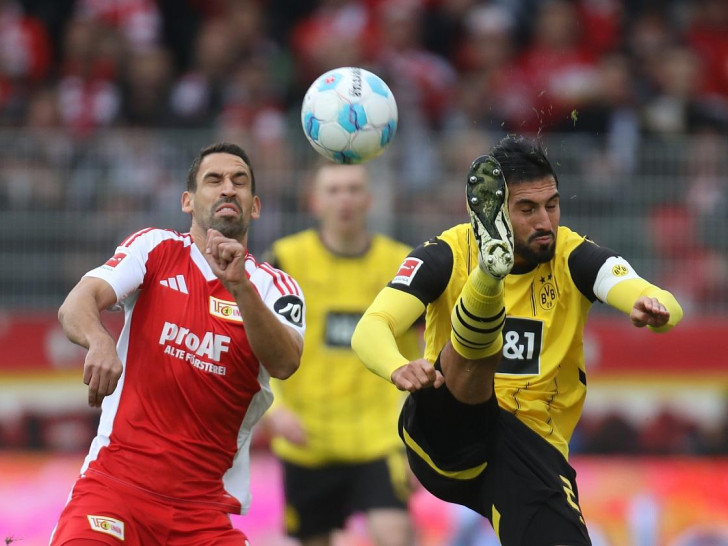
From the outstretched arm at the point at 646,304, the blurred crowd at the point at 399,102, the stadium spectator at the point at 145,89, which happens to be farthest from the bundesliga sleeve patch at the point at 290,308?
the stadium spectator at the point at 145,89

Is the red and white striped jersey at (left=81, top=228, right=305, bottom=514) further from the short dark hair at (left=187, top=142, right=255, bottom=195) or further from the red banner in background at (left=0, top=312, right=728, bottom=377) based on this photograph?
the red banner in background at (left=0, top=312, right=728, bottom=377)

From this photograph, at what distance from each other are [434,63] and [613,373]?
372 centimetres

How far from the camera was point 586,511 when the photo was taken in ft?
32.9

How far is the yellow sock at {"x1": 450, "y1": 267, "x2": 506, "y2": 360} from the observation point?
533cm

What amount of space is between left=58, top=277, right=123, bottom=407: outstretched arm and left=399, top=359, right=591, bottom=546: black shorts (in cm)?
143

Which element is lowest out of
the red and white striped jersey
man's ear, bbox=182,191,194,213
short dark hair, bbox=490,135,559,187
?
the red and white striped jersey

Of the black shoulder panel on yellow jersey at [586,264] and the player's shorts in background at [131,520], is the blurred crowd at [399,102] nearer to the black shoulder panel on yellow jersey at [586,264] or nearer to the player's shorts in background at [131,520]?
the black shoulder panel on yellow jersey at [586,264]

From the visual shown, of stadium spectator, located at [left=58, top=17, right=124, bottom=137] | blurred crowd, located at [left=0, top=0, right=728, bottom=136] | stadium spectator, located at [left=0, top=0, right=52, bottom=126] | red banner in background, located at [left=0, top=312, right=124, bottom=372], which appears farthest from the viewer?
stadium spectator, located at [left=0, top=0, right=52, bottom=126]

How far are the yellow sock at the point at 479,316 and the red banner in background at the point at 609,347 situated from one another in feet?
19.6

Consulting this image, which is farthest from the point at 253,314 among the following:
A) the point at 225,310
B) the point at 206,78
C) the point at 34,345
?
the point at 206,78

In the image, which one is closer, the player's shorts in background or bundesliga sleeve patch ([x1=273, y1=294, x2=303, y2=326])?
the player's shorts in background

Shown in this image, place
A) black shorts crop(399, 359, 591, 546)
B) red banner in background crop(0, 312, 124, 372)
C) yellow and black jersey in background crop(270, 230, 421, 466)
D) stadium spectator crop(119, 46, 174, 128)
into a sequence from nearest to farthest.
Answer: black shorts crop(399, 359, 591, 546), yellow and black jersey in background crop(270, 230, 421, 466), red banner in background crop(0, 312, 124, 372), stadium spectator crop(119, 46, 174, 128)

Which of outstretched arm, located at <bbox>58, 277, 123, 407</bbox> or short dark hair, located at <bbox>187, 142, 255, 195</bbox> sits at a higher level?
short dark hair, located at <bbox>187, 142, 255, 195</bbox>

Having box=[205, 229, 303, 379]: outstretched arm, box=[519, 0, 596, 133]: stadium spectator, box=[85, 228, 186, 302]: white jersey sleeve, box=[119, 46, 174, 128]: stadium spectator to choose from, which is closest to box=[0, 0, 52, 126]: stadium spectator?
box=[119, 46, 174, 128]: stadium spectator
